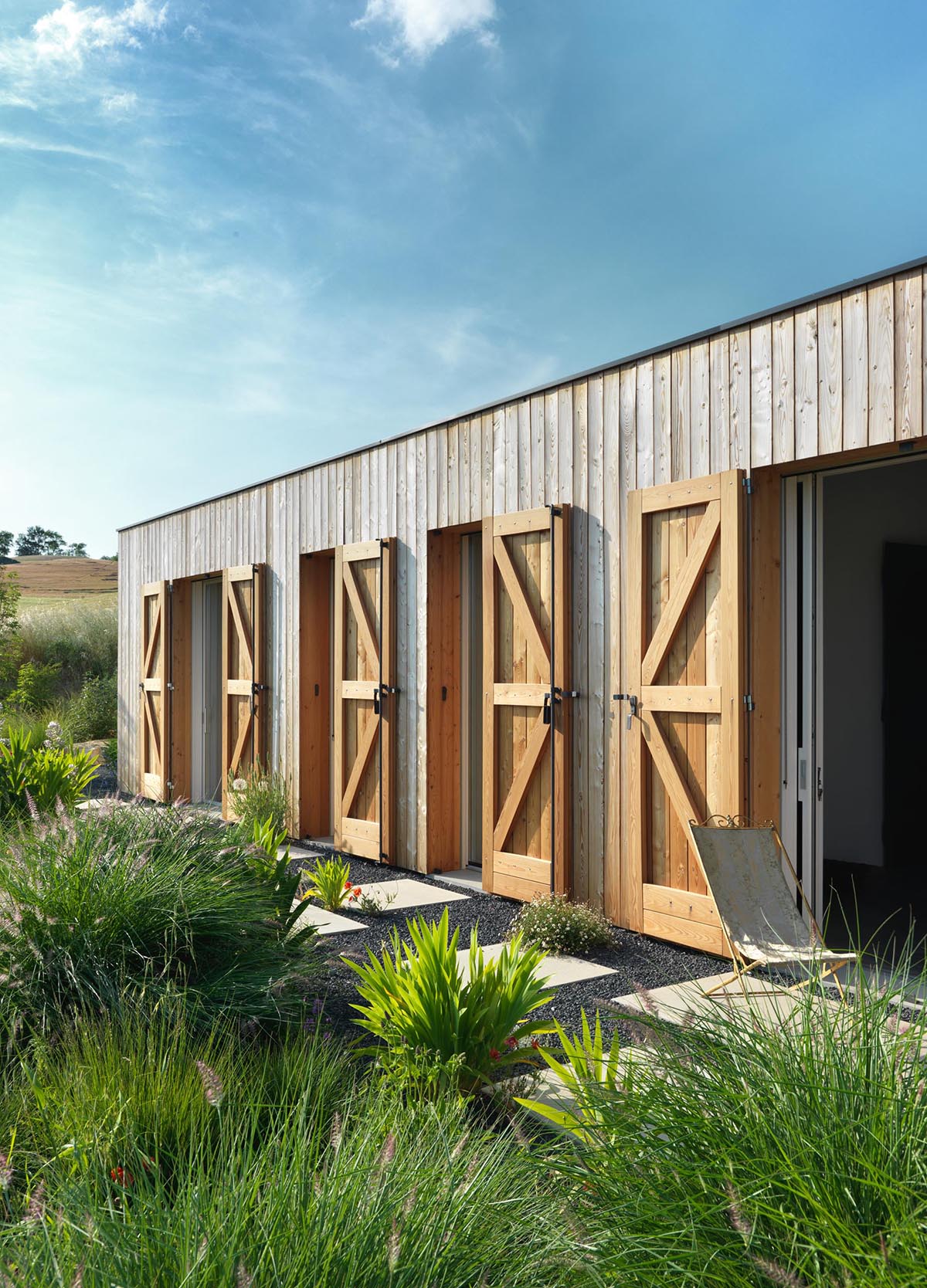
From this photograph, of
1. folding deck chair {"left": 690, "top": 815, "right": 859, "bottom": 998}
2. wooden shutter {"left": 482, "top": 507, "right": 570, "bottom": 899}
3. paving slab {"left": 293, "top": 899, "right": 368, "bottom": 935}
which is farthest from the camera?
wooden shutter {"left": 482, "top": 507, "right": 570, "bottom": 899}

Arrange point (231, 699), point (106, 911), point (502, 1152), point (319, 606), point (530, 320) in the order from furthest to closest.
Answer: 1. point (530, 320)
2. point (231, 699)
3. point (319, 606)
4. point (106, 911)
5. point (502, 1152)

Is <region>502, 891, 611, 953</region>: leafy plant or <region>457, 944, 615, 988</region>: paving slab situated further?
<region>502, 891, 611, 953</region>: leafy plant

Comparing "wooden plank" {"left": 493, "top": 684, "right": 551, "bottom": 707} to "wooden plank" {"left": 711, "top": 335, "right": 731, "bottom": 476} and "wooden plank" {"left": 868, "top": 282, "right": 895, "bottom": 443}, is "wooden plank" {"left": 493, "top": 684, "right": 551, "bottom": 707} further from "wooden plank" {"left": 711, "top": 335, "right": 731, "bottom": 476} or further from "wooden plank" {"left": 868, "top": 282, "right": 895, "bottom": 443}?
"wooden plank" {"left": 868, "top": 282, "right": 895, "bottom": 443}

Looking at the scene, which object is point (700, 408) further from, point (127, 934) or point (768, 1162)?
point (768, 1162)

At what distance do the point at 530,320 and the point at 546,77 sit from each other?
299cm

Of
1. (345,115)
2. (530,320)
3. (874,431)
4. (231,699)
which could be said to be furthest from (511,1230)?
(530,320)

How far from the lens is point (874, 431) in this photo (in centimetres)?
399

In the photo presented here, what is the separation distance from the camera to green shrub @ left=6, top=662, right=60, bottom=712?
50.5ft

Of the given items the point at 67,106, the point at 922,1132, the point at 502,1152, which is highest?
the point at 67,106

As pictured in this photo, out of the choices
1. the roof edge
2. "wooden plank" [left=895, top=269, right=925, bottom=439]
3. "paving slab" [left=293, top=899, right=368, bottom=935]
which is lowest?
"paving slab" [left=293, top=899, right=368, bottom=935]

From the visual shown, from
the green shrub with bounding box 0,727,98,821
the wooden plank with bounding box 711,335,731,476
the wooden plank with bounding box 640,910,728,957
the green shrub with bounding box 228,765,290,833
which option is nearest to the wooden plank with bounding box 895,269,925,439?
the wooden plank with bounding box 711,335,731,476

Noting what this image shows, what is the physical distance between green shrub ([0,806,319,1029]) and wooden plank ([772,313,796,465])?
2.99 m

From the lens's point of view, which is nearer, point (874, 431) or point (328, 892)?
point (874, 431)

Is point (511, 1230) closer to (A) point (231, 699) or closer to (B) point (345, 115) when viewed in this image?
(A) point (231, 699)
